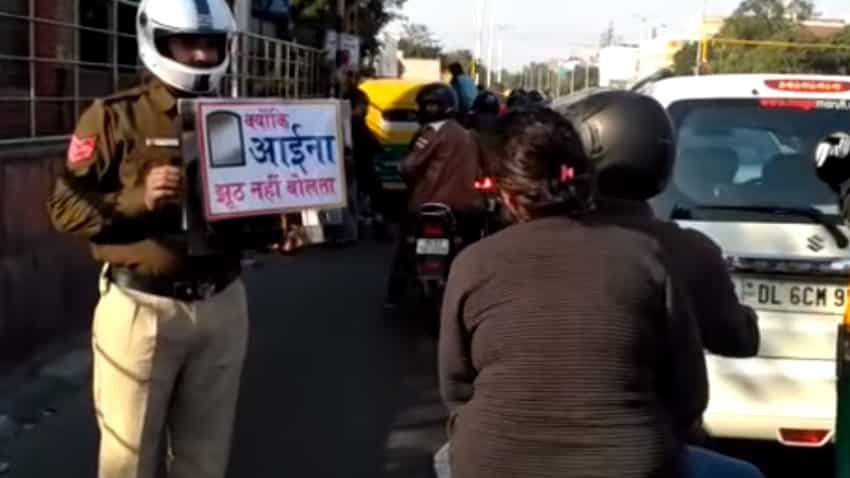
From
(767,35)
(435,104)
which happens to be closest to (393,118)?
(435,104)

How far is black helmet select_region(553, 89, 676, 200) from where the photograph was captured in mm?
3326

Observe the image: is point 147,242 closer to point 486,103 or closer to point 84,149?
point 84,149

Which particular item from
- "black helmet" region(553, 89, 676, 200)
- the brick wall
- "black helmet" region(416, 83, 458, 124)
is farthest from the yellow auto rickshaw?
"black helmet" region(553, 89, 676, 200)

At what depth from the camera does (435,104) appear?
980 cm

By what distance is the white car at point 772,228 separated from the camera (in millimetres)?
5582

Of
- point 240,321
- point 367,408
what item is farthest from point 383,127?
point 240,321

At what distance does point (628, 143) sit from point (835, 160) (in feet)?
5.24

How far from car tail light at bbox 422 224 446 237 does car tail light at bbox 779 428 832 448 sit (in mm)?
4131

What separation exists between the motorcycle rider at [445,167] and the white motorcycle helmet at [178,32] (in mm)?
5453

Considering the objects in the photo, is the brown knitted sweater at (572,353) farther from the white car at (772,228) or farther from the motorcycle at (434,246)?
the motorcycle at (434,246)

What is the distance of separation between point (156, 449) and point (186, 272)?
21.5 inches

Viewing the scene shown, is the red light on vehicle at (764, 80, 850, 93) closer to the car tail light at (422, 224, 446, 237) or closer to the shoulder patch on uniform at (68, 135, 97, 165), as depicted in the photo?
the shoulder patch on uniform at (68, 135, 97, 165)

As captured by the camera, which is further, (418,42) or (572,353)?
(418,42)

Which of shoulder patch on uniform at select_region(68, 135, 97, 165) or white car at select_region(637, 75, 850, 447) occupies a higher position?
shoulder patch on uniform at select_region(68, 135, 97, 165)
